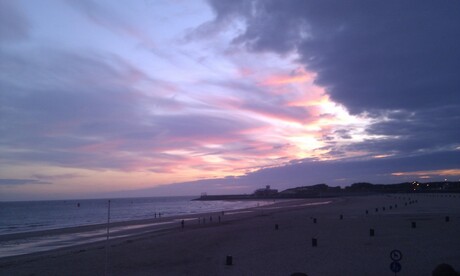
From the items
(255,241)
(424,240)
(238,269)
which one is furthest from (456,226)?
(238,269)

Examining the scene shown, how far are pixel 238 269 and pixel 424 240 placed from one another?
35.8ft

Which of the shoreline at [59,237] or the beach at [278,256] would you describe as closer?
the beach at [278,256]

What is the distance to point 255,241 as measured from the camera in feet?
84.3

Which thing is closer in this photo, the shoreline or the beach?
the beach

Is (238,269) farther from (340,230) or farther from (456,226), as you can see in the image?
(456,226)

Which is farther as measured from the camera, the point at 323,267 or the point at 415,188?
the point at 415,188

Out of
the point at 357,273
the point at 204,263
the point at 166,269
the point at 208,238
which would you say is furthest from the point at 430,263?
the point at 208,238

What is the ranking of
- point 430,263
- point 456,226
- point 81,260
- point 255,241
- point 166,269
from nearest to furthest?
point 430,263 < point 166,269 < point 81,260 < point 255,241 < point 456,226

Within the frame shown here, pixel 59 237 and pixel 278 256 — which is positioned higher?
pixel 278 256

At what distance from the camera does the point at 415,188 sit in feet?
603

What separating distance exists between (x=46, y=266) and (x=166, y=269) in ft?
24.3

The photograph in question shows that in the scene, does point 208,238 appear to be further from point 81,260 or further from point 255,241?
point 81,260

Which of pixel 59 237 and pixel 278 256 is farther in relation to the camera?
pixel 59 237

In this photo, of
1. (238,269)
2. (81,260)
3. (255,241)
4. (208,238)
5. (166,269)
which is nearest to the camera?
(238,269)
